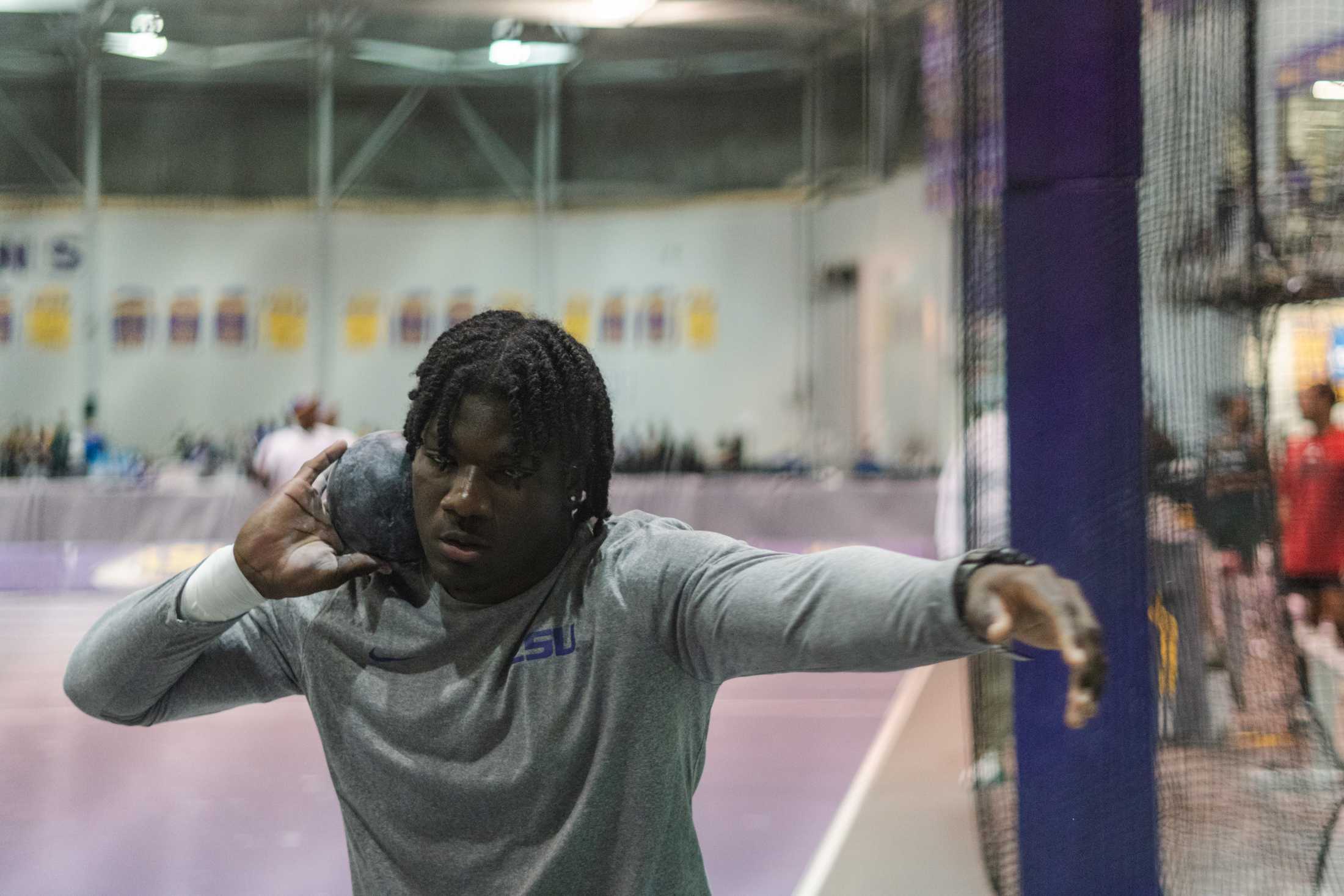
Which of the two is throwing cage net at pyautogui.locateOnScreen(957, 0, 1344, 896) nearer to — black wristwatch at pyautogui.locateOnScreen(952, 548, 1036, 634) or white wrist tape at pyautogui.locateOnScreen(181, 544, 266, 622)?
black wristwatch at pyautogui.locateOnScreen(952, 548, 1036, 634)

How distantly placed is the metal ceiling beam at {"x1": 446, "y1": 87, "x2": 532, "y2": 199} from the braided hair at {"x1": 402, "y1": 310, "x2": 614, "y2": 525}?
17.1m

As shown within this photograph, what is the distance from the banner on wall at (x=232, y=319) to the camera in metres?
18.1

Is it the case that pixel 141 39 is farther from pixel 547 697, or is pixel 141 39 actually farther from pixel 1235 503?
pixel 547 697

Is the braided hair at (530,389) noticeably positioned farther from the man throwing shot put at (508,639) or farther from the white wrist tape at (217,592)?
the white wrist tape at (217,592)

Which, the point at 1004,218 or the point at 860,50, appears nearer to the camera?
the point at 1004,218

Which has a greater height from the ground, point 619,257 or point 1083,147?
point 619,257

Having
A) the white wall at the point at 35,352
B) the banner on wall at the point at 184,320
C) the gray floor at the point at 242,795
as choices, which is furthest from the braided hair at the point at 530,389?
the white wall at the point at 35,352

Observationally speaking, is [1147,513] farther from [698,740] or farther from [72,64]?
[72,64]

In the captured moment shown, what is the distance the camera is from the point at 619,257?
18.6 meters

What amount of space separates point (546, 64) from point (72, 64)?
247 inches

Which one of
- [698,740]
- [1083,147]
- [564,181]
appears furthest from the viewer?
[564,181]

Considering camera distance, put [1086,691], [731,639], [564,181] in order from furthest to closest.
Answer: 1. [564,181]
2. [731,639]
3. [1086,691]

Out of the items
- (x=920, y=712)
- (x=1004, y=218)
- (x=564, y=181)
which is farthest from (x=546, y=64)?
(x=1004, y=218)

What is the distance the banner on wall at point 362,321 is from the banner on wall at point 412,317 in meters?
0.28
